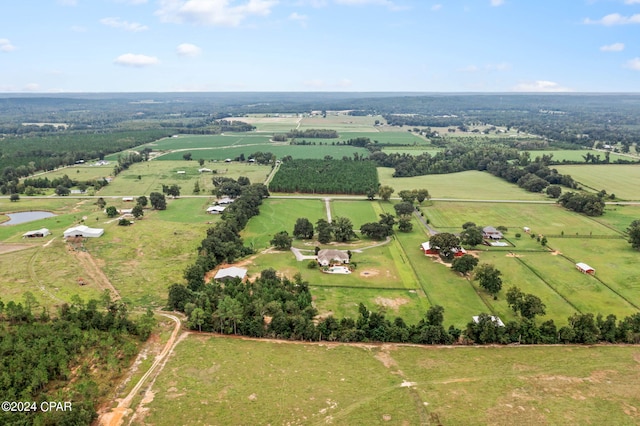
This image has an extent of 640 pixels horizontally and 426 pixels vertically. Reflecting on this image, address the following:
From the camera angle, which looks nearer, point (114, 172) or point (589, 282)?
point (589, 282)

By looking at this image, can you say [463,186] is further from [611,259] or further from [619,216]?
[611,259]

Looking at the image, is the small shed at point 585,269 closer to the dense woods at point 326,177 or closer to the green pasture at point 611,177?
the dense woods at point 326,177

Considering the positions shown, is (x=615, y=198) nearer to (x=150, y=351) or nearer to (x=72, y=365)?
(x=150, y=351)

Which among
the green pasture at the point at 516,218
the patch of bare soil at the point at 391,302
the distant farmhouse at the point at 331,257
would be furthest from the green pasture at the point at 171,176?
the patch of bare soil at the point at 391,302

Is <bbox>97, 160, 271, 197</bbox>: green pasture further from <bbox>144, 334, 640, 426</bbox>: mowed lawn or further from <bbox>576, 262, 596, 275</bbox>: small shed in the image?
<bbox>576, 262, 596, 275</bbox>: small shed

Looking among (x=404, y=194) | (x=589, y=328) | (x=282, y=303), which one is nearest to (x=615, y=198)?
(x=404, y=194)

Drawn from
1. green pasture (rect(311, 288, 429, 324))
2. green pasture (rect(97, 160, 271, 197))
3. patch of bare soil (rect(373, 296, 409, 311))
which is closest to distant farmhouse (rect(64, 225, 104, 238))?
green pasture (rect(97, 160, 271, 197))

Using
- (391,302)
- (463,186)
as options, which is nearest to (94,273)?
(391,302)
